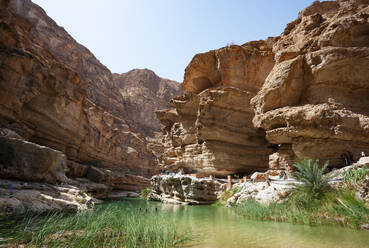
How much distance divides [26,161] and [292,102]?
61.2 ft

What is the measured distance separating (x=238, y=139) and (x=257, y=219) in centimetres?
1362

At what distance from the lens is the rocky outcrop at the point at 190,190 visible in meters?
16.6

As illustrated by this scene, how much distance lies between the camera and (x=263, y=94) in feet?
55.3

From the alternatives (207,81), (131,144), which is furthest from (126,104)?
(207,81)

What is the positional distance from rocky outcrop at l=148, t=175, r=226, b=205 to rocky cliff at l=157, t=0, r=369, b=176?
3.62 m

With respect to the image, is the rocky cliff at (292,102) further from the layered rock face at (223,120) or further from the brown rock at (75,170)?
the brown rock at (75,170)

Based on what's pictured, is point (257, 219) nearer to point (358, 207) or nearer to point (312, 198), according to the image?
point (312, 198)

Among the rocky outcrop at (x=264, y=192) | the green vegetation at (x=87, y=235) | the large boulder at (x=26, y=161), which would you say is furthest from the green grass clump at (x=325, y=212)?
the large boulder at (x=26, y=161)

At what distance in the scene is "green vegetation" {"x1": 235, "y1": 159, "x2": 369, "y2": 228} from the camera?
590cm

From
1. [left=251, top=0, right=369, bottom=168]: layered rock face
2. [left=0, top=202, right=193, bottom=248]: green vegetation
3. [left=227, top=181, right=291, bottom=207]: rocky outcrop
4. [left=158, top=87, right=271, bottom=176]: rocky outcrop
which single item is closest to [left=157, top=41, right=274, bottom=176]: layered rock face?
[left=158, top=87, right=271, bottom=176]: rocky outcrop

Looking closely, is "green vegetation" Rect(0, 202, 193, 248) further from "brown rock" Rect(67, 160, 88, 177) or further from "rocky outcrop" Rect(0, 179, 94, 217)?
"brown rock" Rect(67, 160, 88, 177)

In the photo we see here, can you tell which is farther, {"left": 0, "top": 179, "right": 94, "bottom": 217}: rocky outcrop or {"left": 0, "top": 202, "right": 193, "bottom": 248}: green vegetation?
{"left": 0, "top": 179, "right": 94, "bottom": 217}: rocky outcrop

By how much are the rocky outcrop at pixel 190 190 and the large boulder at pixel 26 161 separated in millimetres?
9434

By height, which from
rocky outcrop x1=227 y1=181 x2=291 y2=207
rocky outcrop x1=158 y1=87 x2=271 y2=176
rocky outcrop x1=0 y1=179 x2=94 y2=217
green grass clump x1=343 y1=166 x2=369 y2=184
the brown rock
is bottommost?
rocky outcrop x1=0 y1=179 x2=94 y2=217
